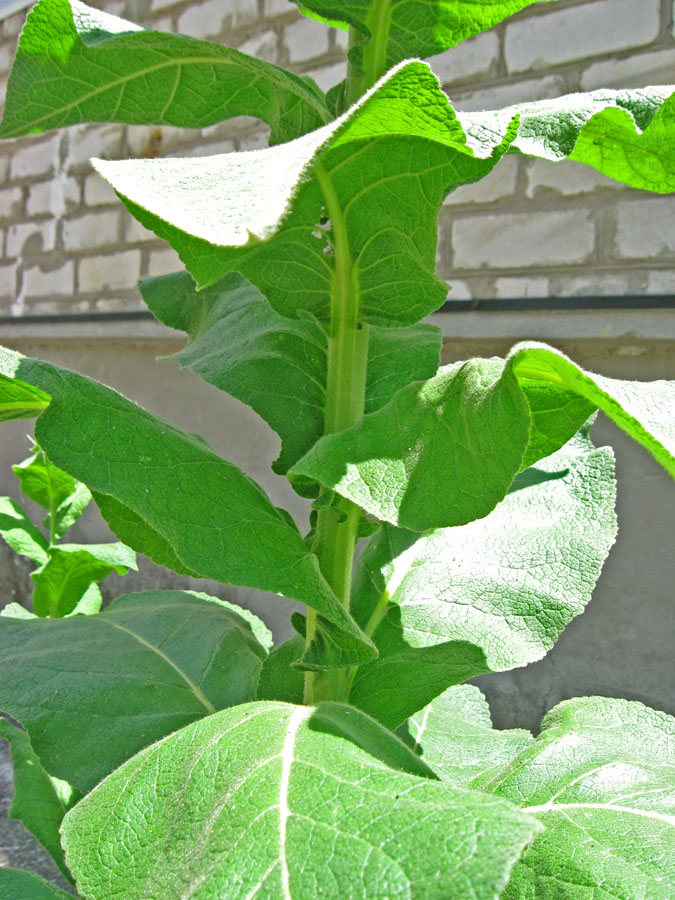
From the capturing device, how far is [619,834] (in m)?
0.60

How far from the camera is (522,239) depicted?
2.12 m

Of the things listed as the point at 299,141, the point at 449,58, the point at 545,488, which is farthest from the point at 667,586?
the point at 299,141

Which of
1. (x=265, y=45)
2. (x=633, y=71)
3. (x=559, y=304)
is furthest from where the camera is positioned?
(x=265, y=45)

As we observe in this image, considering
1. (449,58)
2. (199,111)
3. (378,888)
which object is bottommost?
(378,888)

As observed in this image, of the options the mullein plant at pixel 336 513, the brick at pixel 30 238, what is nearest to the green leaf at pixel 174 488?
the mullein plant at pixel 336 513

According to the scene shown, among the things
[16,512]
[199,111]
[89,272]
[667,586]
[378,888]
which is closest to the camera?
[378,888]

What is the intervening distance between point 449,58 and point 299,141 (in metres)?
2.04

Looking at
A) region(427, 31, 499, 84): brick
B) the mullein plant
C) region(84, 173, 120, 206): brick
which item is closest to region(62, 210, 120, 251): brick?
region(84, 173, 120, 206): brick

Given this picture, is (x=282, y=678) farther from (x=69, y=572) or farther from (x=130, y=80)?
(x=69, y=572)

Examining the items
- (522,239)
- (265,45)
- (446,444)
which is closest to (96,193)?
(265,45)

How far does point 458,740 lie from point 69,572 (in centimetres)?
112

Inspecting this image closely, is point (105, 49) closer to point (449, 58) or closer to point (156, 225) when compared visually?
point (156, 225)

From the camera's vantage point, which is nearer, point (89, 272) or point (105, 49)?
point (105, 49)

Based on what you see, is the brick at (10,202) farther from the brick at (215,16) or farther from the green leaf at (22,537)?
the green leaf at (22,537)
